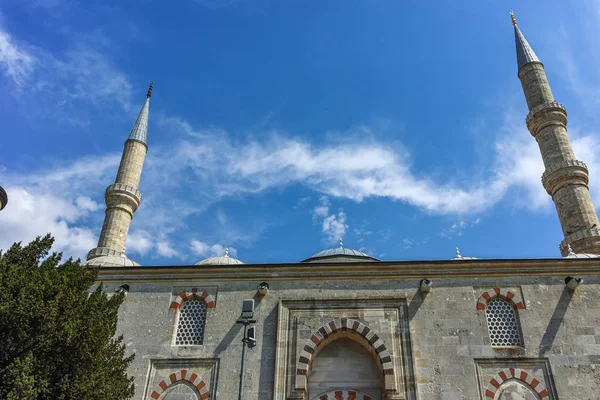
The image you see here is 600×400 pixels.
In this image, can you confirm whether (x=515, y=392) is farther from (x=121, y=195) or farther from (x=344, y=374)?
(x=121, y=195)

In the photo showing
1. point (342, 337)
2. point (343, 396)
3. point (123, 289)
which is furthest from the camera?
point (123, 289)

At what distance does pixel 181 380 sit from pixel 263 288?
2.60 metres

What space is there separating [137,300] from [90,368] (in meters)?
3.11

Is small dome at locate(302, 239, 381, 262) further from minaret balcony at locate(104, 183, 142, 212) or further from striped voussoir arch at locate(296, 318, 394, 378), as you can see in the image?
minaret balcony at locate(104, 183, 142, 212)

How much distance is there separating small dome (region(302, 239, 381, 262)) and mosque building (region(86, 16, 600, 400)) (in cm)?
257

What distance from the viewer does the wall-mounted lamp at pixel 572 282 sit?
10.3 metres

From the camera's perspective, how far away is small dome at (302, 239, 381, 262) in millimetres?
13539

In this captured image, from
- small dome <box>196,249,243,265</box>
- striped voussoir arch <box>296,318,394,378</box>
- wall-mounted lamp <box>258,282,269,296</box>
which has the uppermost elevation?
small dome <box>196,249,243,265</box>

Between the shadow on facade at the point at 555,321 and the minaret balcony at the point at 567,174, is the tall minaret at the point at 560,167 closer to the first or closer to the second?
the minaret balcony at the point at 567,174

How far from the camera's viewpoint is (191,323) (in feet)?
35.7

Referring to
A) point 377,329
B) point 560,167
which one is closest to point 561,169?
point 560,167

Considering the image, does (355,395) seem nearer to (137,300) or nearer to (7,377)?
(137,300)

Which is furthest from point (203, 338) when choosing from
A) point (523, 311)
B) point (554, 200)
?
point (554, 200)

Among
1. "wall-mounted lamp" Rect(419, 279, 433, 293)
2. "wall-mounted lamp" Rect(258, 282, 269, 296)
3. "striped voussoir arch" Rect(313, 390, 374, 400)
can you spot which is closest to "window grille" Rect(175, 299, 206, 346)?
"wall-mounted lamp" Rect(258, 282, 269, 296)
